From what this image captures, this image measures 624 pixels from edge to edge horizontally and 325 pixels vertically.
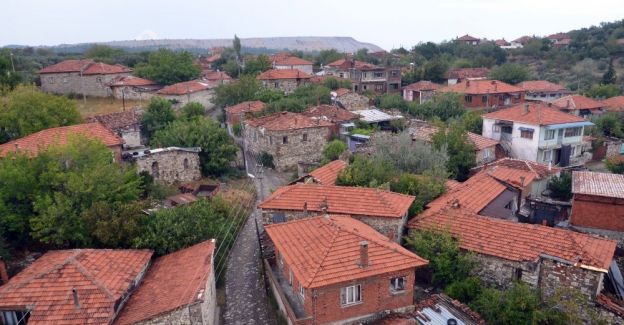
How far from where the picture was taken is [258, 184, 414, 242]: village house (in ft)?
65.6

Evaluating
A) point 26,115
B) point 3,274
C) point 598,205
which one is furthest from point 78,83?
point 598,205

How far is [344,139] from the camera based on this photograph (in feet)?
126

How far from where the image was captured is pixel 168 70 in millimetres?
56438

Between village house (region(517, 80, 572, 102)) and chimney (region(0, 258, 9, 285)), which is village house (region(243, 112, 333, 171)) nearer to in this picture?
chimney (region(0, 258, 9, 285))

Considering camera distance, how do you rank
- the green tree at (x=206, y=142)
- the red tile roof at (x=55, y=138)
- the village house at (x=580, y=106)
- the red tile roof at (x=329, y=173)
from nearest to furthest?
the red tile roof at (x=55, y=138) < the red tile roof at (x=329, y=173) < the green tree at (x=206, y=142) < the village house at (x=580, y=106)

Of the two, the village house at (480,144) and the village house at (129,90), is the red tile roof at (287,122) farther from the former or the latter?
the village house at (129,90)

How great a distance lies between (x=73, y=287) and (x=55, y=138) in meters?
13.4

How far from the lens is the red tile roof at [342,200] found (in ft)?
66.2

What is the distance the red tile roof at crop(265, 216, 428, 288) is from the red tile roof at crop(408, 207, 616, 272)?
3689mm

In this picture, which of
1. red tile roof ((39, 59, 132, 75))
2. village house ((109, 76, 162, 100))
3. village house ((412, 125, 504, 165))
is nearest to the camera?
village house ((412, 125, 504, 165))

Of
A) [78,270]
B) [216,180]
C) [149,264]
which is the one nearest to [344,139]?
[216,180]

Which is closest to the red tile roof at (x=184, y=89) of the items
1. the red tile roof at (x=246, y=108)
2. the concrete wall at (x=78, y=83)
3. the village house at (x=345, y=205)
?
the red tile roof at (x=246, y=108)

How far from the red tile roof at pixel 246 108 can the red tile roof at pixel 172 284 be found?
26443mm

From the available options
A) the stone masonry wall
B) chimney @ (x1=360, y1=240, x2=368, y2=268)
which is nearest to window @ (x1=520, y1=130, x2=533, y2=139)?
the stone masonry wall
